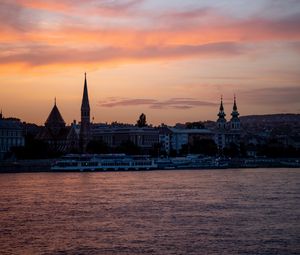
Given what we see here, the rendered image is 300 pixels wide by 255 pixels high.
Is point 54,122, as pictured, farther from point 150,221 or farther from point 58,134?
point 150,221

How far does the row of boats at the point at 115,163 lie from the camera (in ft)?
204

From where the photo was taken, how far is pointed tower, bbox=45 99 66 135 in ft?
278

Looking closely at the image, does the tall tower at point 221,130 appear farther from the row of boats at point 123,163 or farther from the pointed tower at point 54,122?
the row of boats at point 123,163

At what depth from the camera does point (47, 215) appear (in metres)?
24.8

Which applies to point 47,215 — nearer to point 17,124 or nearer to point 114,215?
point 114,215

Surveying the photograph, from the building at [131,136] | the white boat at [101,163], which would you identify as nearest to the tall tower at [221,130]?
the building at [131,136]

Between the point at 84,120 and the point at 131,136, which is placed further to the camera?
the point at 131,136

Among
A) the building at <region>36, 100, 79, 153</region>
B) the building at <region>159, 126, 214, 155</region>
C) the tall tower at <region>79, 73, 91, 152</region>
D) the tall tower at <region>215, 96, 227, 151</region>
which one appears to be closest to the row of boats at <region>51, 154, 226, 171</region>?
A: the tall tower at <region>79, 73, 91, 152</region>

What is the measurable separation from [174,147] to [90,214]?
236 ft

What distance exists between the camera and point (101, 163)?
207 feet

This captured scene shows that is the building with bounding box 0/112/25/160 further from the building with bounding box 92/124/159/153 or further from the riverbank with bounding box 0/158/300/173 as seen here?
the building with bounding box 92/124/159/153

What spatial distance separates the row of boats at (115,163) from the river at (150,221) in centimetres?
2661

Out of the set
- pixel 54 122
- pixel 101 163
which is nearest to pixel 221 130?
pixel 54 122

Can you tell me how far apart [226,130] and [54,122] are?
2437 centimetres
